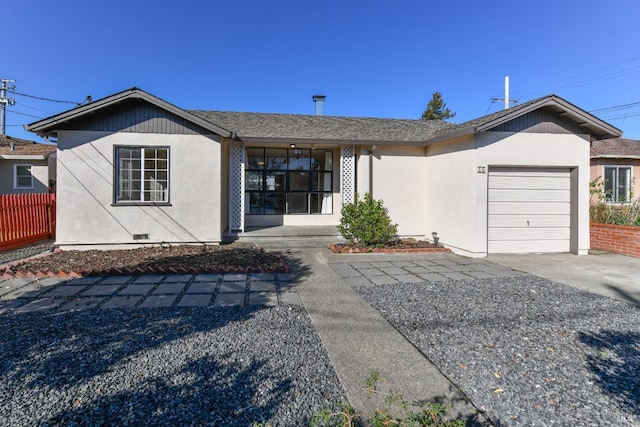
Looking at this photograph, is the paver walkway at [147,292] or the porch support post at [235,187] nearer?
the paver walkway at [147,292]

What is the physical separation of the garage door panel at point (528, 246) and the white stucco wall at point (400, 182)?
92.5 inches

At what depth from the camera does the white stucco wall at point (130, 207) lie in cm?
859

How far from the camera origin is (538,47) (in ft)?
49.0

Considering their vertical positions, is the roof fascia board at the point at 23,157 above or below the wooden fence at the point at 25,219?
above

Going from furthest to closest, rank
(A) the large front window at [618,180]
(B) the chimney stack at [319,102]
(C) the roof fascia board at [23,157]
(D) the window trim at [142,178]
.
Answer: (C) the roof fascia board at [23,157] < (B) the chimney stack at [319,102] < (A) the large front window at [618,180] < (D) the window trim at [142,178]

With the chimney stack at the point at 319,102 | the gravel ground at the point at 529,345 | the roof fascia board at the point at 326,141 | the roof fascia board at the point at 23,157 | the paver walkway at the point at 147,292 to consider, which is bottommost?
the gravel ground at the point at 529,345

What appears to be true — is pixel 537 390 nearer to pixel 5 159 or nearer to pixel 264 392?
pixel 264 392

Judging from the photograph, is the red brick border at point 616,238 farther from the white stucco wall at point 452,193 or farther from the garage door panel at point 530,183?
the white stucco wall at point 452,193

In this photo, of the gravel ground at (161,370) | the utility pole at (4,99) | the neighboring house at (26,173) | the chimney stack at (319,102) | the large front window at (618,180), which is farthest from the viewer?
the utility pole at (4,99)

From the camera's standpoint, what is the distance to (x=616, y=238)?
927 cm

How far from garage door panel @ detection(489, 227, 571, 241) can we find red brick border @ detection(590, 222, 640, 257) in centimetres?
128

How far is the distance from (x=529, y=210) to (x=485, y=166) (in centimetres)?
193

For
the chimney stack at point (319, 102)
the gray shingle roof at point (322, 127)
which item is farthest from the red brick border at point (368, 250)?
the chimney stack at point (319, 102)

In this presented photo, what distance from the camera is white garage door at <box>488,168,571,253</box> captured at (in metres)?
8.93
